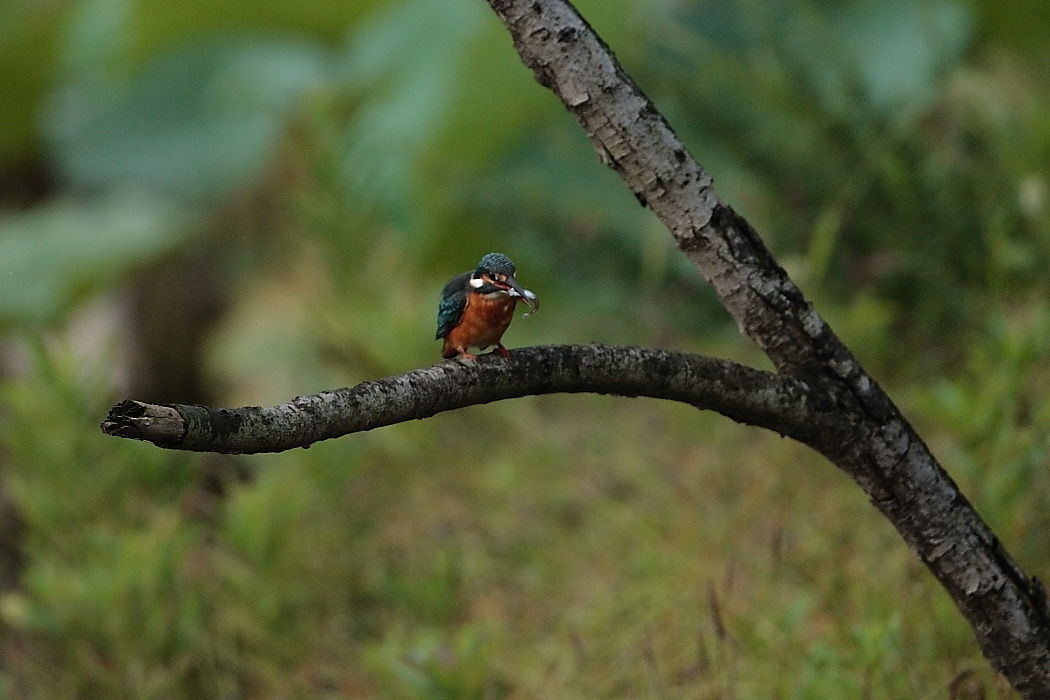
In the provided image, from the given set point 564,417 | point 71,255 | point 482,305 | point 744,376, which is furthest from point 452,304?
point 71,255

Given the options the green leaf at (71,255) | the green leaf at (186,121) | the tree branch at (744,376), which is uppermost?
the green leaf at (186,121)

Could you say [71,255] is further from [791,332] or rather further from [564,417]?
[791,332]

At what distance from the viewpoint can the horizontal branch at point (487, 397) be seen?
735 mm

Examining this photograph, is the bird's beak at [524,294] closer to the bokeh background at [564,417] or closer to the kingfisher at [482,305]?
the kingfisher at [482,305]

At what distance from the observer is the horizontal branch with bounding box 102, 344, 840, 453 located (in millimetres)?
735

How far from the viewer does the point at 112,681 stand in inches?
64.1

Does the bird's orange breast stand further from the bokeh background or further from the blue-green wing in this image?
the bokeh background

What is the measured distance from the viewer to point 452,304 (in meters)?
0.95

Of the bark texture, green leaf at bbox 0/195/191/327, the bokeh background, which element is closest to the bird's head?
the bark texture

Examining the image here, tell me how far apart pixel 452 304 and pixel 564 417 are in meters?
1.62

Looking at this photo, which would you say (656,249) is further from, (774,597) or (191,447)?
(191,447)

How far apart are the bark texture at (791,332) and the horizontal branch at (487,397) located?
0.04 m

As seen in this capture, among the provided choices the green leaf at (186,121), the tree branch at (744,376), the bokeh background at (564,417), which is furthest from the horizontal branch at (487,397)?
the green leaf at (186,121)

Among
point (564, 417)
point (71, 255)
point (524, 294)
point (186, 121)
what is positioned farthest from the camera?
point (186, 121)
